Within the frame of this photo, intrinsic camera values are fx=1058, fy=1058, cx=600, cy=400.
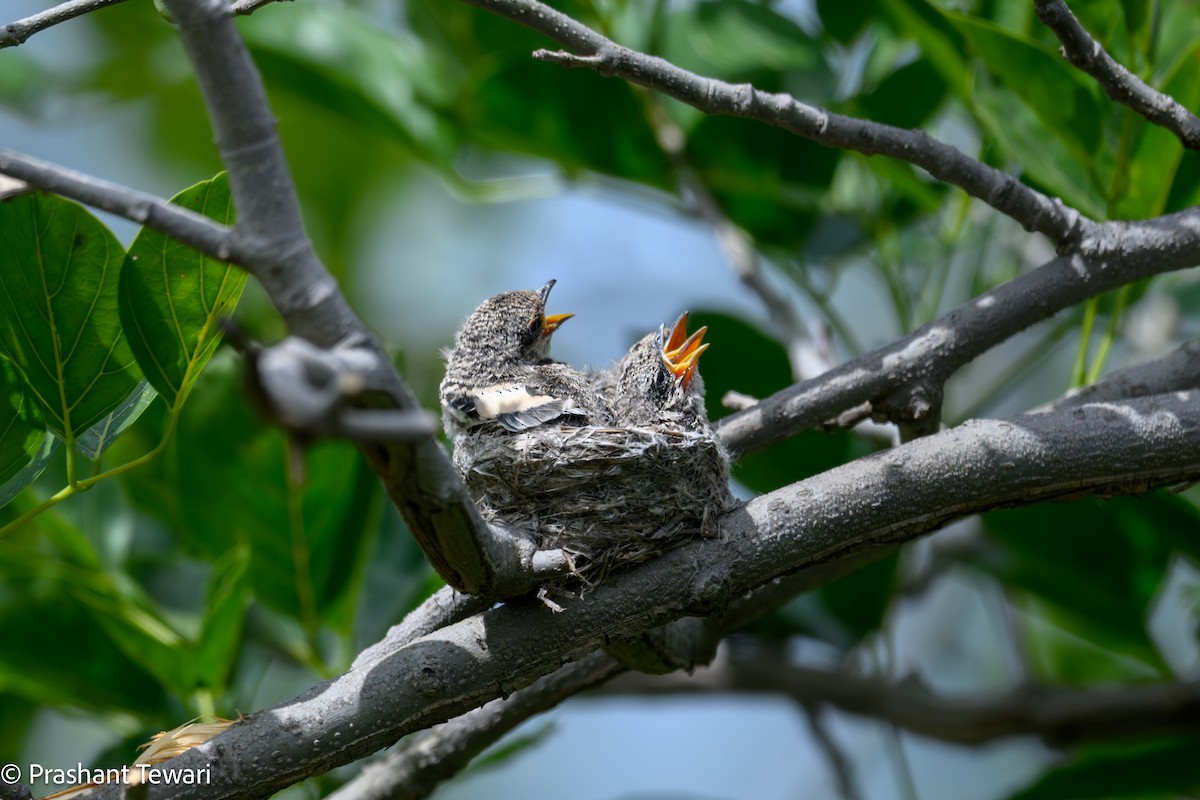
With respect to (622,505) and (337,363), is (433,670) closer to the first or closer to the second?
(622,505)

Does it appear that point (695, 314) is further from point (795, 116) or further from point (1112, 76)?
point (1112, 76)

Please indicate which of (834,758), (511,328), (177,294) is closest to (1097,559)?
(834,758)

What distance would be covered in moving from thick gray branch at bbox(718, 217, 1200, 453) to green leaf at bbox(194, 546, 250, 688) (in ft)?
3.34

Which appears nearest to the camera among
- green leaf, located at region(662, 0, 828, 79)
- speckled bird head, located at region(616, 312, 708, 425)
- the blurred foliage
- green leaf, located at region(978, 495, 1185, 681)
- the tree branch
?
the tree branch

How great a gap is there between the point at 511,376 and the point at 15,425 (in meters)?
0.95

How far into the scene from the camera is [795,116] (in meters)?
1.58

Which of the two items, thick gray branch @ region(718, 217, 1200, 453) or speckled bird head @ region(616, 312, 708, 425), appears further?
speckled bird head @ region(616, 312, 708, 425)

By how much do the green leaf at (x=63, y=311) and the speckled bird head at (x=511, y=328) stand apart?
0.88m

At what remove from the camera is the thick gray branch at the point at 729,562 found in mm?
1341

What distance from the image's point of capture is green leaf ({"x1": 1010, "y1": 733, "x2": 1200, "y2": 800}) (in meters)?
2.46

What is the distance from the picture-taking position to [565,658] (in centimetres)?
146

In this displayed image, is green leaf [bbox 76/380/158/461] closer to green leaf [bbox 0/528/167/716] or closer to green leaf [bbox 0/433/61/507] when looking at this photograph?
green leaf [bbox 0/433/61/507]

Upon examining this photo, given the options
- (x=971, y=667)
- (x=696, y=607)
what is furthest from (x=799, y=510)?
(x=971, y=667)

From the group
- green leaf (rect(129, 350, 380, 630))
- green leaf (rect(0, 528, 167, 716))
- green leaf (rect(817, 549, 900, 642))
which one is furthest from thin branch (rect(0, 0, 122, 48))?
green leaf (rect(817, 549, 900, 642))
